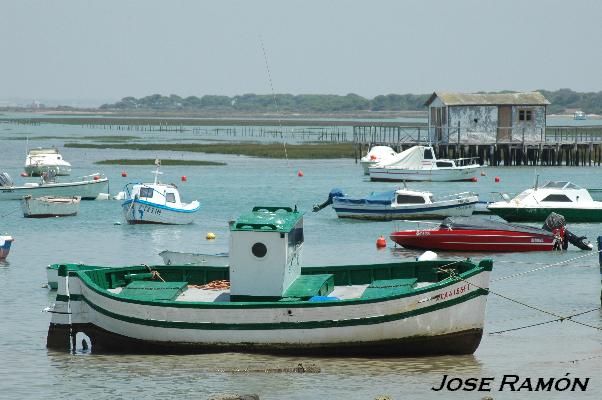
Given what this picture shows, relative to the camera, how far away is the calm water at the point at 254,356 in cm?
2141

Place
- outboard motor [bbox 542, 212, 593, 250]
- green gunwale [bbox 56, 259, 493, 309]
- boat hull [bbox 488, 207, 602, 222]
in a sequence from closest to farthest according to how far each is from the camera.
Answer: green gunwale [bbox 56, 259, 493, 309] < outboard motor [bbox 542, 212, 593, 250] < boat hull [bbox 488, 207, 602, 222]

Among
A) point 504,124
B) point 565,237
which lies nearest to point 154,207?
point 565,237

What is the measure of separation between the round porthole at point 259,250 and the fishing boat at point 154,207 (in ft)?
90.8

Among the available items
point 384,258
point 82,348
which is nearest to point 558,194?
point 384,258

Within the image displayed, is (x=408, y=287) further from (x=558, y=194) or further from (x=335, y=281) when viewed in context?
(x=558, y=194)

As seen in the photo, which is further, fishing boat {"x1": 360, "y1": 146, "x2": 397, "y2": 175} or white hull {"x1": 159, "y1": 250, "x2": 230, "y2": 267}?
fishing boat {"x1": 360, "y1": 146, "x2": 397, "y2": 175}

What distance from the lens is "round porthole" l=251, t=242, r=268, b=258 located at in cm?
2311

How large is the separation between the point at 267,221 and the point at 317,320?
7.85 feet

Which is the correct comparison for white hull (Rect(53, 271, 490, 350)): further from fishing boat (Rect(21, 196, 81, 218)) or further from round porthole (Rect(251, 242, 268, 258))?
fishing boat (Rect(21, 196, 81, 218))

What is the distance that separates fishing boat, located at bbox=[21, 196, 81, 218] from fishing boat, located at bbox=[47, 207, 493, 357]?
3016cm

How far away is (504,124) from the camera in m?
87.7

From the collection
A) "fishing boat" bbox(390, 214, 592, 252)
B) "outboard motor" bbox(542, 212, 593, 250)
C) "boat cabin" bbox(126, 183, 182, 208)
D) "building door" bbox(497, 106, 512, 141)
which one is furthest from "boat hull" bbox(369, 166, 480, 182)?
"fishing boat" bbox(390, 214, 592, 252)

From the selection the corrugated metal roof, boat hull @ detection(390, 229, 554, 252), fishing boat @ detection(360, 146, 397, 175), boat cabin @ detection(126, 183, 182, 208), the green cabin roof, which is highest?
the corrugated metal roof

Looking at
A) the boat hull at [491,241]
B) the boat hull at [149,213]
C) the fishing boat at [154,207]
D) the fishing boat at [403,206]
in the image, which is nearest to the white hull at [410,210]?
the fishing boat at [403,206]
